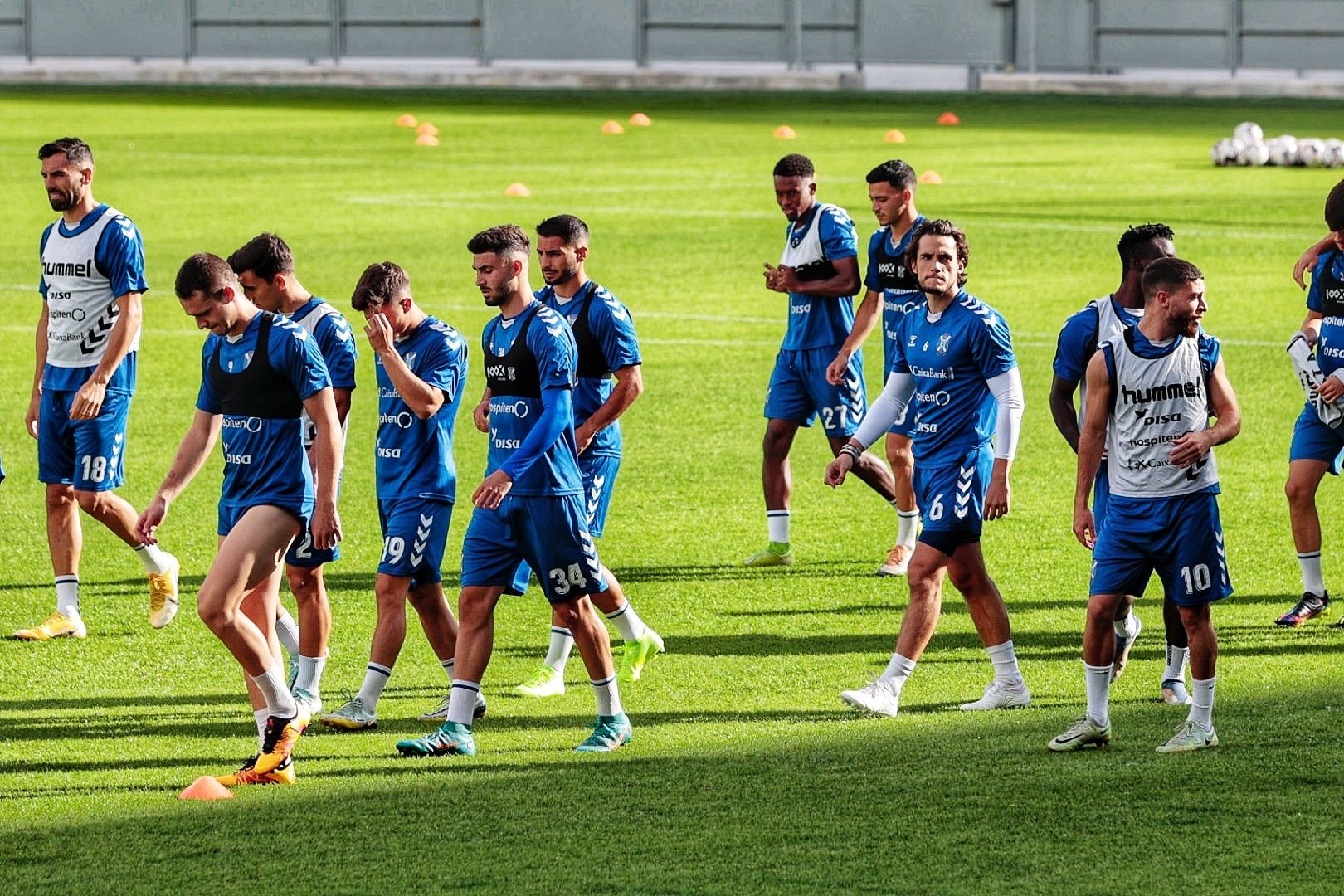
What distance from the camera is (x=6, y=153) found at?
33844mm

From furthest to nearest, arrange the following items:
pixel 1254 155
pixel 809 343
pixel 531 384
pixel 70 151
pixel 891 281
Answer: pixel 1254 155, pixel 809 343, pixel 891 281, pixel 70 151, pixel 531 384

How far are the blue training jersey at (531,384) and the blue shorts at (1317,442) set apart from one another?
411cm

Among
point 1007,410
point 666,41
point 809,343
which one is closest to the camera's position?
point 1007,410

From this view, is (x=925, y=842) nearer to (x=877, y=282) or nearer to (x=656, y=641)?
(x=656, y=641)

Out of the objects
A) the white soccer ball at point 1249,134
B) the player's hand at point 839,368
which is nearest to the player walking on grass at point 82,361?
the player's hand at point 839,368

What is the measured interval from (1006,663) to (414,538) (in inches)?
101

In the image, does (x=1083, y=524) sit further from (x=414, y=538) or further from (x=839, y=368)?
(x=839, y=368)

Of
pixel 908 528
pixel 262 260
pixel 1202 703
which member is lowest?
pixel 1202 703

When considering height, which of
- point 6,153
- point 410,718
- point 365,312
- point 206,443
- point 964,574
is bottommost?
point 410,718

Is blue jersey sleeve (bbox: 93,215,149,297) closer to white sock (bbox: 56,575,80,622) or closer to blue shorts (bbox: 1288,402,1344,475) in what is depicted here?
white sock (bbox: 56,575,80,622)

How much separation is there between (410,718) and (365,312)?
1777mm

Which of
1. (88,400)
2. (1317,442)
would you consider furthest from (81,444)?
(1317,442)

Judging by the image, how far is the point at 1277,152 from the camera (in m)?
33.0

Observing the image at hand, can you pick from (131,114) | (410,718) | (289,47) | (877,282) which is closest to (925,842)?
(410,718)
